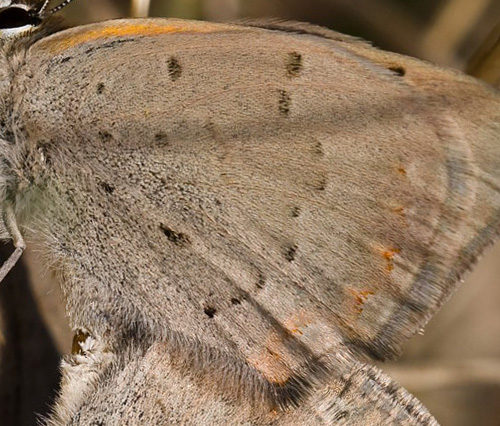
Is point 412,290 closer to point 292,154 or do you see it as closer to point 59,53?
point 292,154

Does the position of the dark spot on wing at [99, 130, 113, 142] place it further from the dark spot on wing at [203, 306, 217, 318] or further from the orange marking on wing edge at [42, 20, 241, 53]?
the dark spot on wing at [203, 306, 217, 318]

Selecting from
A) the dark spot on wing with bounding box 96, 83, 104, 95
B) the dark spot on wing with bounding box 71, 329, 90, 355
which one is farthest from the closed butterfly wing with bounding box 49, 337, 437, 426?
the dark spot on wing with bounding box 96, 83, 104, 95

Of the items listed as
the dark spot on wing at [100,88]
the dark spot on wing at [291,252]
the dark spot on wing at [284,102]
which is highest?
the dark spot on wing at [284,102]

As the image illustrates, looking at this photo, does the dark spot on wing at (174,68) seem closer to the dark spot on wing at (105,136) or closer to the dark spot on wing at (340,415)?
the dark spot on wing at (105,136)

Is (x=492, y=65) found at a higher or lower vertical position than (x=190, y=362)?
higher

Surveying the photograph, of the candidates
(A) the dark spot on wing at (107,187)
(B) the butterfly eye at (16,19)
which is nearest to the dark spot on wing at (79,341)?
(A) the dark spot on wing at (107,187)

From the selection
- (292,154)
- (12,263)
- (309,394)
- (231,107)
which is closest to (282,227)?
(292,154)
